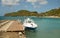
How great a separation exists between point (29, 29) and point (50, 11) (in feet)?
377

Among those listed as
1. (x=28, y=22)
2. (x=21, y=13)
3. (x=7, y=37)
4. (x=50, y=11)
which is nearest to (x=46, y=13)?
(x=50, y=11)

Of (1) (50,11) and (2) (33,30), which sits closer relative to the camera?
(2) (33,30)

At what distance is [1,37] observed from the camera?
43.8ft

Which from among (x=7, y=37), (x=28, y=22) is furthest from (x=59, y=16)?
(x=7, y=37)

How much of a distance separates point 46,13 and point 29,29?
375ft

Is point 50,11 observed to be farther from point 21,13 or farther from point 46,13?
point 21,13

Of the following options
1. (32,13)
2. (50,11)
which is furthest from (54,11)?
(32,13)

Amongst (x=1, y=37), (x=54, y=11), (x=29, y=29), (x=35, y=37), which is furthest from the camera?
(x=54, y=11)

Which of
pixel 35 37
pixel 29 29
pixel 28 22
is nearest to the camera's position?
pixel 35 37

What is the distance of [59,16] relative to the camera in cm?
14038

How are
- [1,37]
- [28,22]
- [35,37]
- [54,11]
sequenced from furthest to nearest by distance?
[54,11] → [28,22] → [35,37] → [1,37]

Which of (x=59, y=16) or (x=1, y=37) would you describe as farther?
(x=59, y=16)

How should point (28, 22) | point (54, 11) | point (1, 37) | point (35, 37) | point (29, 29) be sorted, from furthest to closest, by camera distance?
point (54, 11)
point (28, 22)
point (29, 29)
point (35, 37)
point (1, 37)

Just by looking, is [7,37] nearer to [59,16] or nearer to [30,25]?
[30,25]
